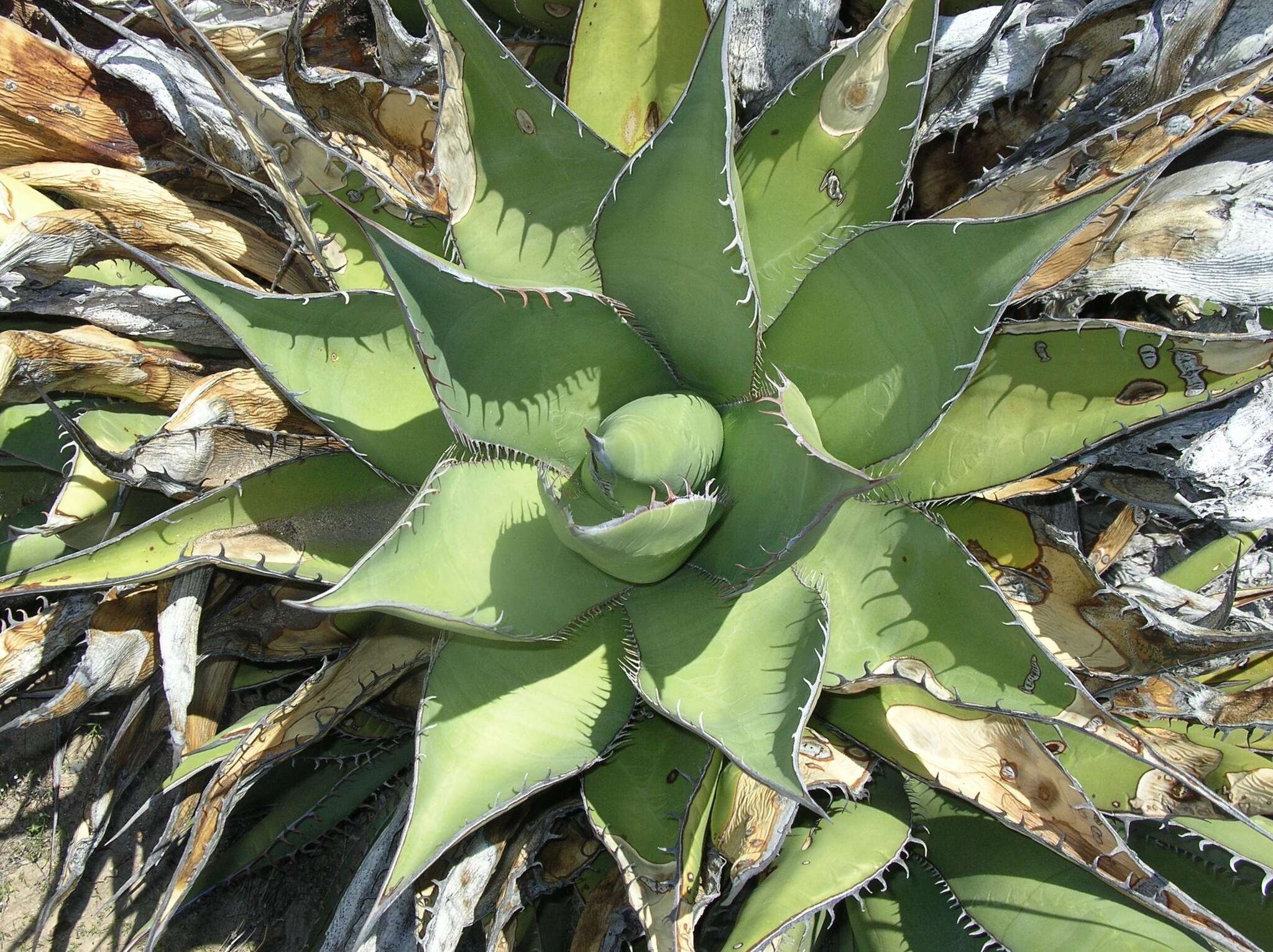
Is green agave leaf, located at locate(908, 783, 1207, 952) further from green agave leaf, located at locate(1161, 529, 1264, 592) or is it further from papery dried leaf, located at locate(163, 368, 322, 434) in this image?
papery dried leaf, located at locate(163, 368, 322, 434)

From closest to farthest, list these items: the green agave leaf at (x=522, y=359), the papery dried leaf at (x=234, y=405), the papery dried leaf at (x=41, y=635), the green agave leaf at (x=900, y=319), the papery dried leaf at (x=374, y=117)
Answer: the green agave leaf at (x=900, y=319) → the green agave leaf at (x=522, y=359) → the papery dried leaf at (x=234, y=405) → the papery dried leaf at (x=374, y=117) → the papery dried leaf at (x=41, y=635)

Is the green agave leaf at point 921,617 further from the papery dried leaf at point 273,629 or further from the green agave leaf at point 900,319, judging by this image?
the papery dried leaf at point 273,629

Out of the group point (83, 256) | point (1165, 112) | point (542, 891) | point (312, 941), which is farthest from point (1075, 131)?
point (312, 941)

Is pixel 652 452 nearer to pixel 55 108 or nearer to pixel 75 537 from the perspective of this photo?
pixel 75 537

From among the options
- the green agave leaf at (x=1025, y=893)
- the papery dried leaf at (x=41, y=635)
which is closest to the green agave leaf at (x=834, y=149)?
the green agave leaf at (x=1025, y=893)

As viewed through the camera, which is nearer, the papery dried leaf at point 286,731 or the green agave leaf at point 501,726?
the green agave leaf at point 501,726

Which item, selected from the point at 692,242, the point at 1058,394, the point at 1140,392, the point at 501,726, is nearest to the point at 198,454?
the point at 501,726

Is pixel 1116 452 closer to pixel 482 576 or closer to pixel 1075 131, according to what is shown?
pixel 1075 131
